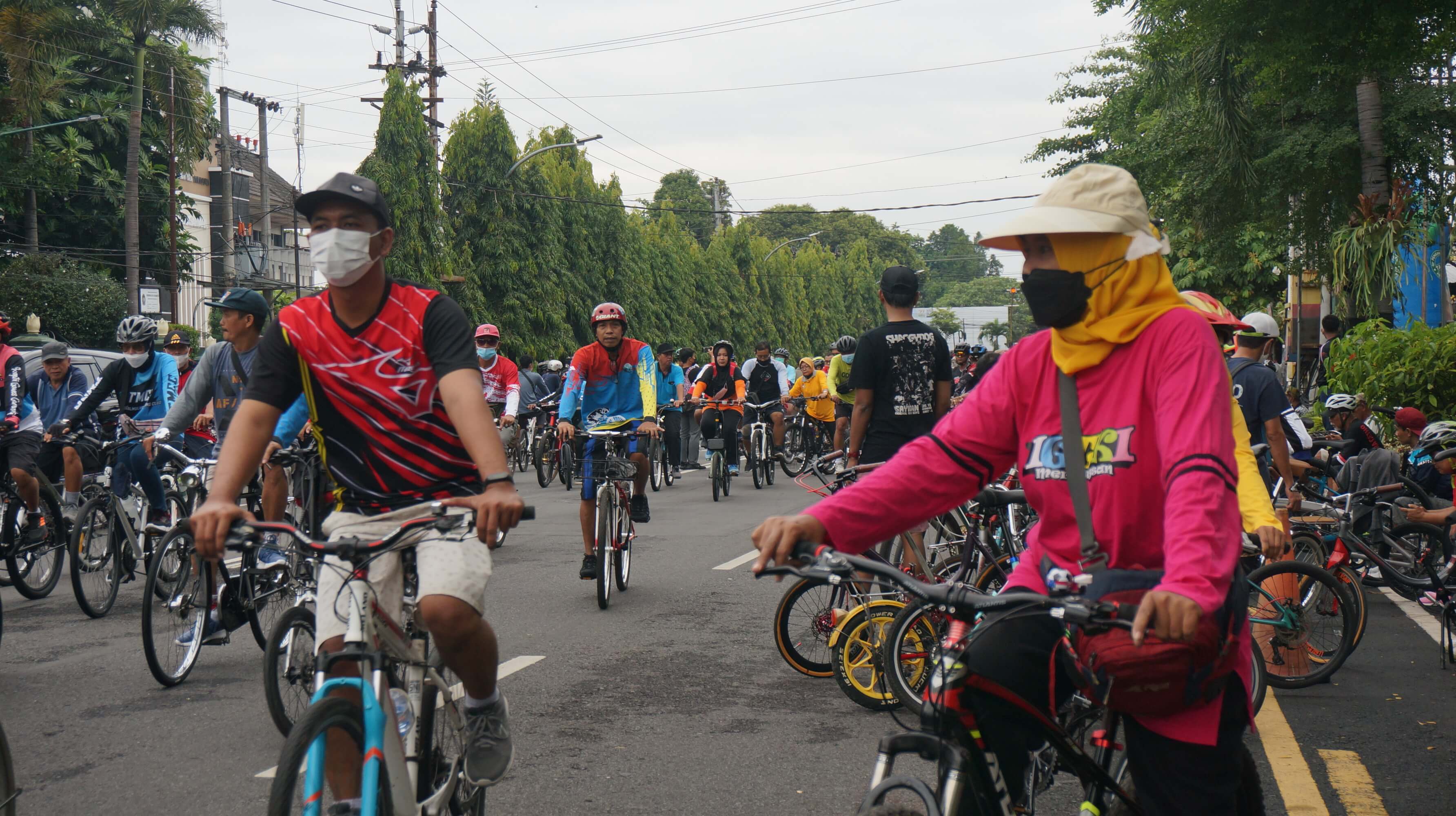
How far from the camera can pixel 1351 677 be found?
690 centimetres

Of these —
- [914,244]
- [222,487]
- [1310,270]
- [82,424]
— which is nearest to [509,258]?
[1310,270]

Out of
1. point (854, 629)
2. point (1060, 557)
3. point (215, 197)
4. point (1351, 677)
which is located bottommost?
point (1351, 677)

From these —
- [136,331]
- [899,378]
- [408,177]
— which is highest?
[408,177]

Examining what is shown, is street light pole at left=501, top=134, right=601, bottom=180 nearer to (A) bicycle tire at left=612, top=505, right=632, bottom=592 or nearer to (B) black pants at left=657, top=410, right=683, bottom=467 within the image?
(B) black pants at left=657, top=410, right=683, bottom=467

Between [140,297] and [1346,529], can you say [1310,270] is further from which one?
[140,297]

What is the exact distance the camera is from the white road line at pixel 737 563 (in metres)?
10.6

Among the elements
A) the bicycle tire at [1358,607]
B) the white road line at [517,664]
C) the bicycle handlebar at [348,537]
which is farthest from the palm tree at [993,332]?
the bicycle handlebar at [348,537]

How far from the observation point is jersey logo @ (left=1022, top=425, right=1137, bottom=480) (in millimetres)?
2668

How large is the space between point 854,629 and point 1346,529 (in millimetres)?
3641

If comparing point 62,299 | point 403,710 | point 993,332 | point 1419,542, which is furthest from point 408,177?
point 993,332

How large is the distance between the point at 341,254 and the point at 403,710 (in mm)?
1195

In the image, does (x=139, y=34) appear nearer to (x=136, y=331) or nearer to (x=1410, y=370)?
(x=136, y=331)

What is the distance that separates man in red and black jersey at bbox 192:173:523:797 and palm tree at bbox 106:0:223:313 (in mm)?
35976

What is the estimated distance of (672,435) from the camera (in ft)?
66.8
